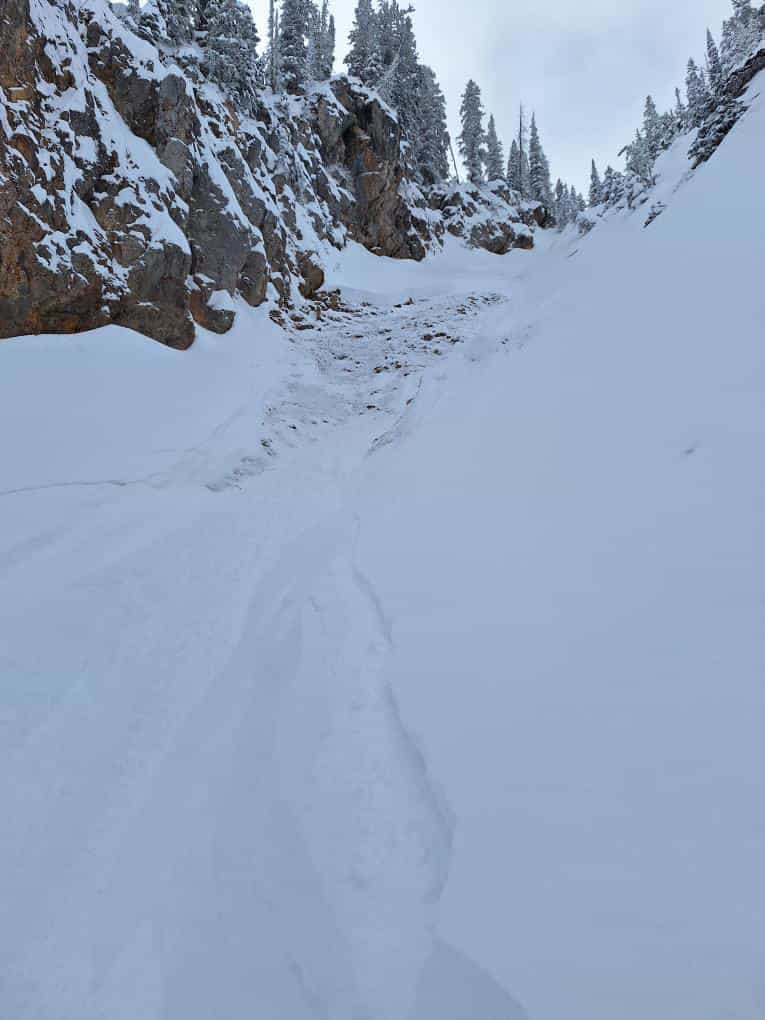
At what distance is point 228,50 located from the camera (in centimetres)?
2536

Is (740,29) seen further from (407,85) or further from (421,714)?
(421,714)

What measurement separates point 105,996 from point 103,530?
265 inches

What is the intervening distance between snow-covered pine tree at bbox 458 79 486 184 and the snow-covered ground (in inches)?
2099

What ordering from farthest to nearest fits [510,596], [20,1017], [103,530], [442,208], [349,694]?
[442,208] → [103,530] → [510,596] → [349,694] → [20,1017]

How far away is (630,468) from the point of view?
6.61 m

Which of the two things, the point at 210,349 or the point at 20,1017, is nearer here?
the point at 20,1017

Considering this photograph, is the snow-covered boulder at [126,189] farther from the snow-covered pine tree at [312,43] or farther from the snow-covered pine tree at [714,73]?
the snow-covered pine tree at [714,73]

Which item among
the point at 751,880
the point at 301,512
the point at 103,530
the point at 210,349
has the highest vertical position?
the point at 210,349

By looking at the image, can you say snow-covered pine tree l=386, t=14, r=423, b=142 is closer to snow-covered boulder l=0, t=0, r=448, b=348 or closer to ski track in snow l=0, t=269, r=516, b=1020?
snow-covered boulder l=0, t=0, r=448, b=348

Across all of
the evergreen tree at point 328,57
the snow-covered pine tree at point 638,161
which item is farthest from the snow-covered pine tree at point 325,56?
the snow-covered pine tree at point 638,161

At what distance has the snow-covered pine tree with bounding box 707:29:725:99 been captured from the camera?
2541 centimetres

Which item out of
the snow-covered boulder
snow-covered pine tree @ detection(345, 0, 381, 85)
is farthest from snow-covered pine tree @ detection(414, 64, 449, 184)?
the snow-covered boulder

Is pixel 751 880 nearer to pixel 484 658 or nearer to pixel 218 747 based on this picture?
pixel 484 658

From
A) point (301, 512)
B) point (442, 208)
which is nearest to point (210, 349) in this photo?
point (301, 512)
